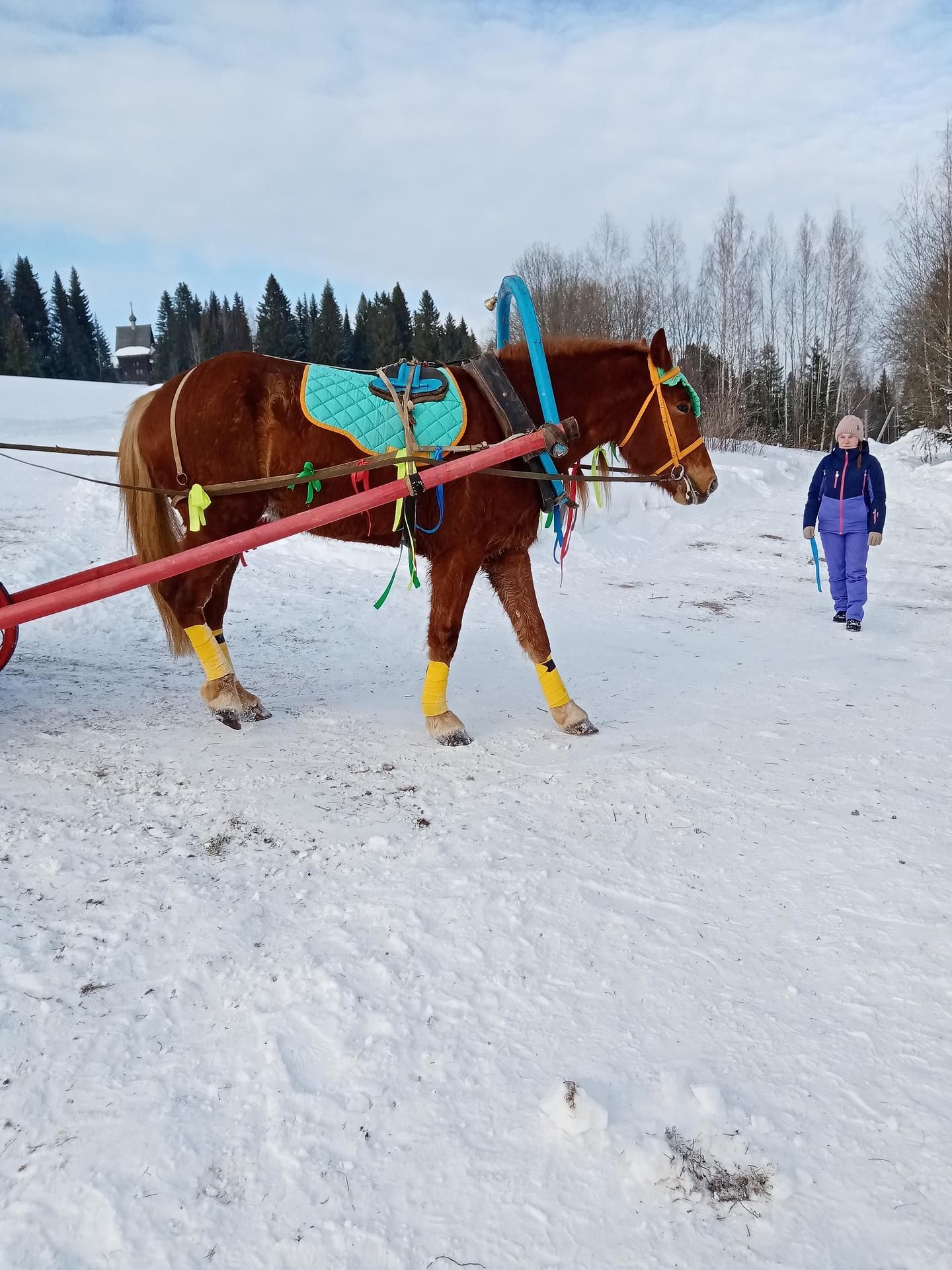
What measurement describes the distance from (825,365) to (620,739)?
40.1m

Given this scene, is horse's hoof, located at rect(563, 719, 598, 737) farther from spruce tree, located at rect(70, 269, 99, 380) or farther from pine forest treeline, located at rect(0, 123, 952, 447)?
spruce tree, located at rect(70, 269, 99, 380)

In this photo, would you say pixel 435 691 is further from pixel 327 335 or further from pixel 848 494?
pixel 327 335

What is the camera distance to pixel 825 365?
37.7 metres

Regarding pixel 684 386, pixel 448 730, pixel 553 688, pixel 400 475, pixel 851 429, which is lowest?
pixel 448 730

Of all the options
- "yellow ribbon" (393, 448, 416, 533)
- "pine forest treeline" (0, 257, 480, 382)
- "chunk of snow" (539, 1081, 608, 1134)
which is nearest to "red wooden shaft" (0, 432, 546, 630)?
"yellow ribbon" (393, 448, 416, 533)

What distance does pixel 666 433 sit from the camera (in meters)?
4.14

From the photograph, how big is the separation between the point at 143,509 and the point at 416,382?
157 cm

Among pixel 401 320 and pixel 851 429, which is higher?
pixel 401 320

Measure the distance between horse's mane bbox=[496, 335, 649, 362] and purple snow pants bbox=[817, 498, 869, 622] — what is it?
3497mm

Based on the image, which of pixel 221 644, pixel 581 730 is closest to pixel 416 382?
Answer: pixel 221 644

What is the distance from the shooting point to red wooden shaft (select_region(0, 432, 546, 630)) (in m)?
3.37

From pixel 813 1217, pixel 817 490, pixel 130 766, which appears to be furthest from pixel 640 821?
pixel 817 490

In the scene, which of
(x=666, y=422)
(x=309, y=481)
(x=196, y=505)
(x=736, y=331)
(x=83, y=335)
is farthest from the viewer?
(x=83, y=335)

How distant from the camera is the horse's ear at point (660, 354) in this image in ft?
13.1
